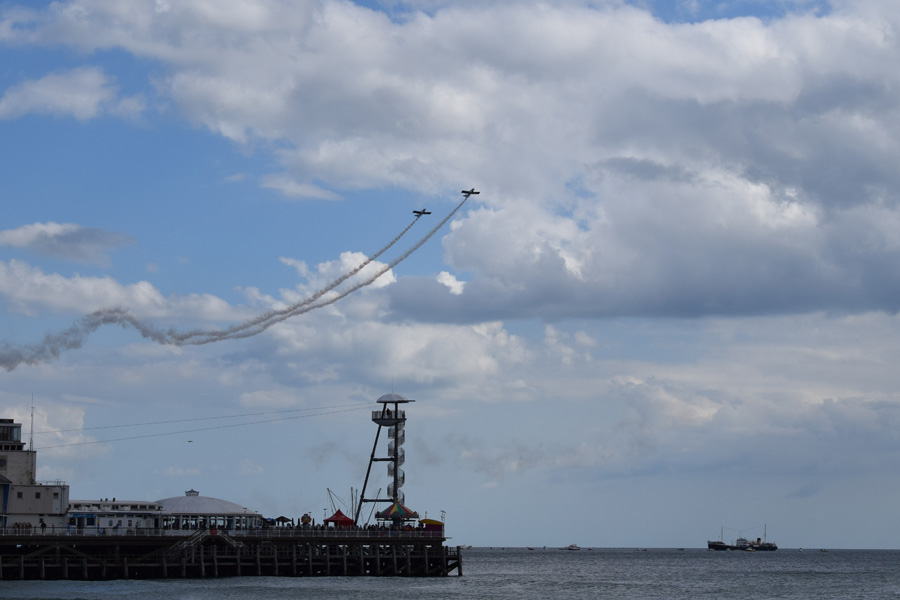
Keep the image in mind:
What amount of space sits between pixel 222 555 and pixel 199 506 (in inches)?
366

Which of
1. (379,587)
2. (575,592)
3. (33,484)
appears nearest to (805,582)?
(575,592)

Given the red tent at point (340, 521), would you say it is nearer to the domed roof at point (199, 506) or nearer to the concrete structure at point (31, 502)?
the domed roof at point (199, 506)

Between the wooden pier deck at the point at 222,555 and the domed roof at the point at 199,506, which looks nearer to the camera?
the wooden pier deck at the point at 222,555

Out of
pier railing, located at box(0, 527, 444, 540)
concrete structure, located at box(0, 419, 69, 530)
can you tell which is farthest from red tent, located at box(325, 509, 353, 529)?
concrete structure, located at box(0, 419, 69, 530)

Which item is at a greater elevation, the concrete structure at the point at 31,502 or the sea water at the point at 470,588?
the concrete structure at the point at 31,502

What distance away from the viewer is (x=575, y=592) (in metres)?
105

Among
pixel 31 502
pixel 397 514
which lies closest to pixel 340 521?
pixel 397 514

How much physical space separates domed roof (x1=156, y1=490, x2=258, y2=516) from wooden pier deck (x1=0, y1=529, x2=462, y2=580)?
4950mm

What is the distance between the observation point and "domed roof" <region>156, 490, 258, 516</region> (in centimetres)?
9725

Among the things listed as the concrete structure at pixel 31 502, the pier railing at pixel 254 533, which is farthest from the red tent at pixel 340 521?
the concrete structure at pixel 31 502

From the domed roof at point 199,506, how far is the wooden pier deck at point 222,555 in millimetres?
4950

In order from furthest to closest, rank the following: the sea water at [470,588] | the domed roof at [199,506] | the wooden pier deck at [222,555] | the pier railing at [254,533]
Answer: the domed roof at [199,506], the pier railing at [254,533], the wooden pier deck at [222,555], the sea water at [470,588]

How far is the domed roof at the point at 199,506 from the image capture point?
9725 cm

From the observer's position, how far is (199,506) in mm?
98000
